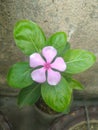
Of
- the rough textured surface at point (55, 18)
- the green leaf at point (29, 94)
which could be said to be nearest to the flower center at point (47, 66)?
the green leaf at point (29, 94)

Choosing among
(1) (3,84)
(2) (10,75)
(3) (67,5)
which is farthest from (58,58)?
(1) (3,84)

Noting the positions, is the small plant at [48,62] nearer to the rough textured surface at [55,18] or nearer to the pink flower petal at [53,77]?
the pink flower petal at [53,77]

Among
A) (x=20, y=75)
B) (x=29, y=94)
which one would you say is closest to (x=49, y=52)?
(x=20, y=75)

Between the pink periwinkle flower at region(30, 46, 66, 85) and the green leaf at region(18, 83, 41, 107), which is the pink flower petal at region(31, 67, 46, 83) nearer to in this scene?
the pink periwinkle flower at region(30, 46, 66, 85)

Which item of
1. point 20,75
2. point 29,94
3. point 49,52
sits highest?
point 49,52

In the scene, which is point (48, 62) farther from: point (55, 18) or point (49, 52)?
point (55, 18)

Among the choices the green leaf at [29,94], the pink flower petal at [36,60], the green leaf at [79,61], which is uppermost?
the pink flower petal at [36,60]
